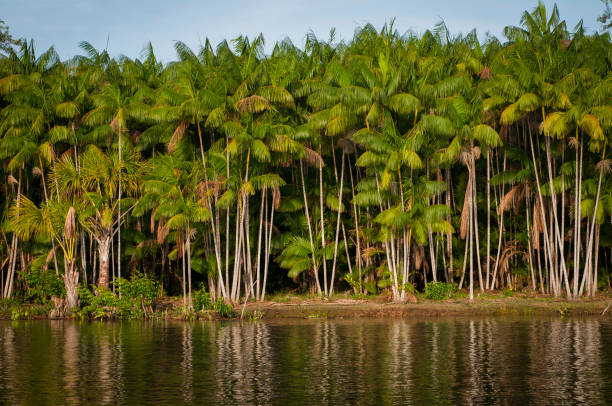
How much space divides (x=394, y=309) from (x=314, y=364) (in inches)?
511

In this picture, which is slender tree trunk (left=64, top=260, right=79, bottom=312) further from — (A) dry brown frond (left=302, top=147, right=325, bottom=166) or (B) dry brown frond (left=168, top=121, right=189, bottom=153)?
(A) dry brown frond (left=302, top=147, right=325, bottom=166)

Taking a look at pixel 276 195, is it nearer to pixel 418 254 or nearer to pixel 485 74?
pixel 418 254

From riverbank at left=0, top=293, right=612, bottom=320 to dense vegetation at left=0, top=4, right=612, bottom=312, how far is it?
3.64 ft

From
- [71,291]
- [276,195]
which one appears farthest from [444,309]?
[71,291]

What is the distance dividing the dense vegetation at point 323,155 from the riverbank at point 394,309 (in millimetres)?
1109

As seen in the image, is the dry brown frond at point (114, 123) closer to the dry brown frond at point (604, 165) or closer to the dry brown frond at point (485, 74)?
the dry brown frond at point (485, 74)

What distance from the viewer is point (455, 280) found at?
37.2 meters

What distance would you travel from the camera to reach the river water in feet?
38.4

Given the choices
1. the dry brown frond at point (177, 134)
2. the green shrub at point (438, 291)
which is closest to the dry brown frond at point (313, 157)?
the dry brown frond at point (177, 134)

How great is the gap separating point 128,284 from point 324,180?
11.2 m

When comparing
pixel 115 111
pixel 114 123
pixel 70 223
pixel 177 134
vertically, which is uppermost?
pixel 115 111

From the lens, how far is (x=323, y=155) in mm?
34812

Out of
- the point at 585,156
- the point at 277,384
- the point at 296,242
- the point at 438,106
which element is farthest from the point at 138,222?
the point at 277,384

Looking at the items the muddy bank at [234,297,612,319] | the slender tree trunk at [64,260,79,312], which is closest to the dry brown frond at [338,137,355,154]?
the muddy bank at [234,297,612,319]
